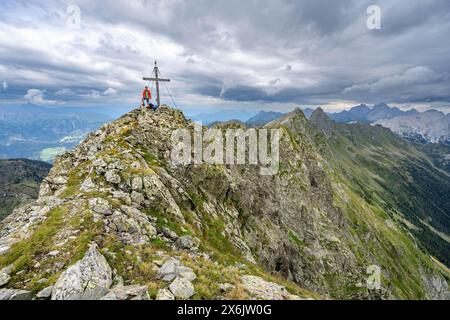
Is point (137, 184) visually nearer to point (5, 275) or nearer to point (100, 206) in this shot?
point (100, 206)

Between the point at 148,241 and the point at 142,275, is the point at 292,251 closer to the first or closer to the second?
the point at 148,241

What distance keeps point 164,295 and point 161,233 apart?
9841 mm

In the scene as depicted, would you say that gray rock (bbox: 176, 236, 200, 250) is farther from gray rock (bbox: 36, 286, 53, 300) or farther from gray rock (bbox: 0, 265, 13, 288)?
gray rock (bbox: 0, 265, 13, 288)

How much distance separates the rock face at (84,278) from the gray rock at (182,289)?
3613 millimetres

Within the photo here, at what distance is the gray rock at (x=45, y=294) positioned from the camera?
43.1 feet

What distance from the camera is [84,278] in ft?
46.4

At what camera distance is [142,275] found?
15742 millimetres

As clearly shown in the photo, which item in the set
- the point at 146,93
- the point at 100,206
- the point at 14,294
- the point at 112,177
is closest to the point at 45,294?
the point at 14,294

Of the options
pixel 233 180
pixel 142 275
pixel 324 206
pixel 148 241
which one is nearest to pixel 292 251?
pixel 233 180

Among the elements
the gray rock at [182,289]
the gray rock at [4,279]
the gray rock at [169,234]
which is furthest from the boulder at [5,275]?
the gray rock at [169,234]

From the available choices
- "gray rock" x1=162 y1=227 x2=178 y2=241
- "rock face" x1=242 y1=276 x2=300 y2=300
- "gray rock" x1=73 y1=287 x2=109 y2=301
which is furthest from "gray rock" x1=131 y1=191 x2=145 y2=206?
"rock face" x1=242 y1=276 x2=300 y2=300

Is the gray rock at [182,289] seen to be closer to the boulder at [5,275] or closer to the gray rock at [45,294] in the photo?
the gray rock at [45,294]
